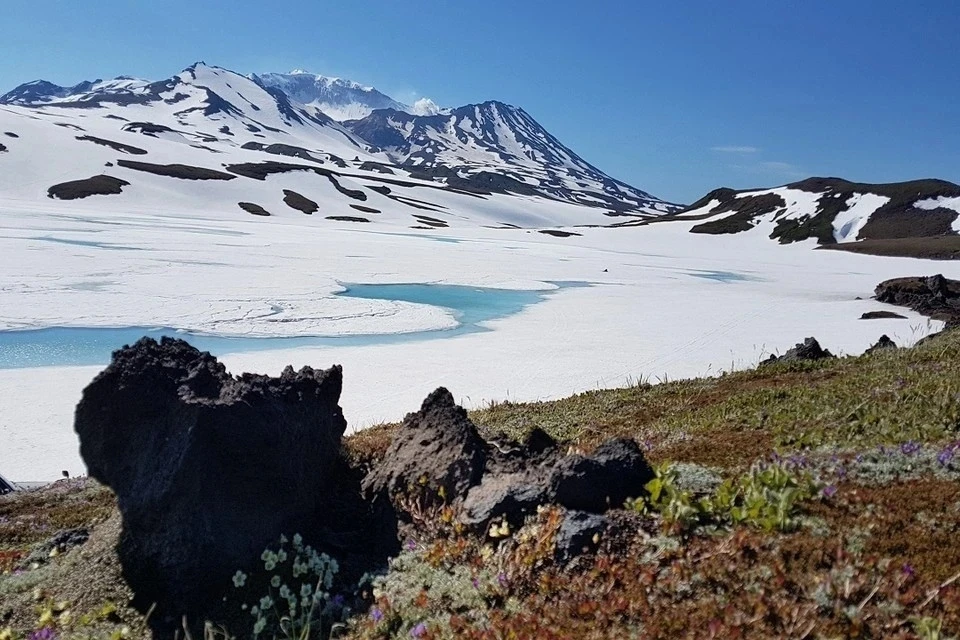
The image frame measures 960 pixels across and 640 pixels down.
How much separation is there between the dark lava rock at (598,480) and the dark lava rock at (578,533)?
0.24 meters

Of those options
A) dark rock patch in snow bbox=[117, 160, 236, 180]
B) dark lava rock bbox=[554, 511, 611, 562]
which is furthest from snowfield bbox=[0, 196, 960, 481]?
dark rock patch in snow bbox=[117, 160, 236, 180]

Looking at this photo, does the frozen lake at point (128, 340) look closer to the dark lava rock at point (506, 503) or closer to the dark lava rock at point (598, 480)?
the dark lava rock at point (506, 503)

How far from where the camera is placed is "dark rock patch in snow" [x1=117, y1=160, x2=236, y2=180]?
101 meters

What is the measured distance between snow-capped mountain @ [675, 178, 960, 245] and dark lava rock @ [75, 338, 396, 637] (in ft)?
266

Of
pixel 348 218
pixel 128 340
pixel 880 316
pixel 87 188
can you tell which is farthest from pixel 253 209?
pixel 880 316

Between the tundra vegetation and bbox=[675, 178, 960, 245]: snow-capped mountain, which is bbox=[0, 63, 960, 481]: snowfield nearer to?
bbox=[675, 178, 960, 245]: snow-capped mountain

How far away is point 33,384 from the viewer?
1464 cm

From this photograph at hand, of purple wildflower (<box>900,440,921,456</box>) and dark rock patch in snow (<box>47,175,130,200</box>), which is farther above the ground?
dark rock patch in snow (<box>47,175,130,200</box>)

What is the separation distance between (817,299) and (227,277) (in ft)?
97.5

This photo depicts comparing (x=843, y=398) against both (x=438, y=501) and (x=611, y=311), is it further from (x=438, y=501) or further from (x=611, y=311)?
(x=611, y=311)

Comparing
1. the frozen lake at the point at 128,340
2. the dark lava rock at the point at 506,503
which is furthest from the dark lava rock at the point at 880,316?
the dark lava rock at the point at 506,503

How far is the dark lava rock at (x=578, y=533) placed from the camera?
13.3 feet

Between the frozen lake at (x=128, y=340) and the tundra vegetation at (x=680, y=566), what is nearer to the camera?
the tundra vegetation at (x=680, y=566)

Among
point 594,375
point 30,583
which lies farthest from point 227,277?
point 30,583
